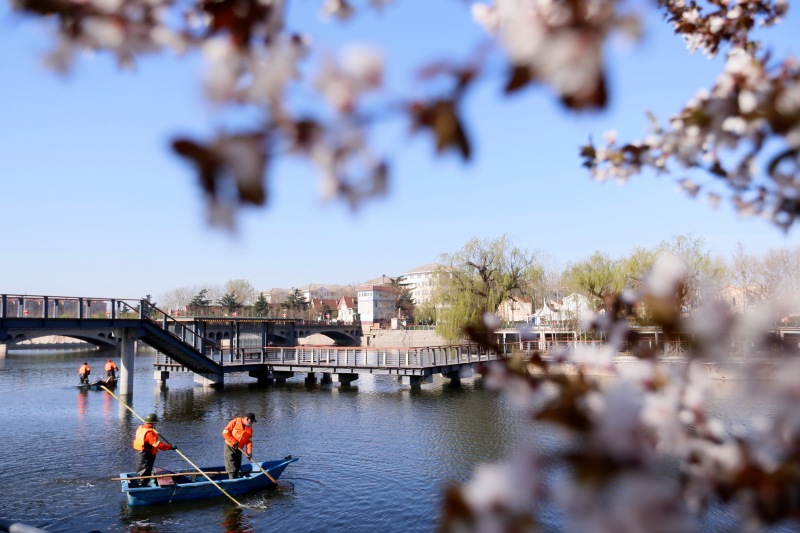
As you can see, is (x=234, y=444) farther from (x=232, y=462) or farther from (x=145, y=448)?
(x=145, y=448)

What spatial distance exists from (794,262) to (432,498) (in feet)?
121

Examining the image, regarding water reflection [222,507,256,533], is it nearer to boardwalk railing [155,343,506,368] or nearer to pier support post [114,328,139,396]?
pier support post [114,328,139,396]

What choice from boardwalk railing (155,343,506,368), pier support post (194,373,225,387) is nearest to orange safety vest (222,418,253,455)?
boardwalk railing (155,343,506,368)

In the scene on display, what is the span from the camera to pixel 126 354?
22.2 meters

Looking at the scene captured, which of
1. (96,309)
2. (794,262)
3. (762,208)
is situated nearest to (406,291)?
(794,262)

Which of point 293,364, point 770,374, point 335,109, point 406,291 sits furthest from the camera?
point 406,291

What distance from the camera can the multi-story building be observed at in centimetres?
9900

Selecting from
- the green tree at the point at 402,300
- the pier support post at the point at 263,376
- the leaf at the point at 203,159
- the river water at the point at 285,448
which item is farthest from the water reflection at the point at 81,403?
the green tree at the point at 402,300

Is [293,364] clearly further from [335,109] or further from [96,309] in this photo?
[335,109]

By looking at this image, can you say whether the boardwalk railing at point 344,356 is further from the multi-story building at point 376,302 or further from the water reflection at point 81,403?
the multi-story building at point 376,302

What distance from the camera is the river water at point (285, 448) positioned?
9.78 meters

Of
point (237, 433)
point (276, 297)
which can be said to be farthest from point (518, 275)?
point (276, 297)

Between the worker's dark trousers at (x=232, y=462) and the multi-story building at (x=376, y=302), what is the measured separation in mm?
86764

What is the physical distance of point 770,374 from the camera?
53.4 inches
